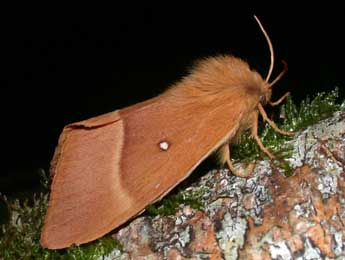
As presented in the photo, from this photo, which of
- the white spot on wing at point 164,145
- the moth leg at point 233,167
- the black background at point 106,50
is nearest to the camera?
the moth leg at point 233,167


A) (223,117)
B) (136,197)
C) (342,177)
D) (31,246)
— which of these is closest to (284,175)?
(342,177)

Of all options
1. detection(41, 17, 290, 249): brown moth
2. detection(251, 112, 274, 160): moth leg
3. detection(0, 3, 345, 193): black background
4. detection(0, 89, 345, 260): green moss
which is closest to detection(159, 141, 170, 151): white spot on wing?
detection(41, 17, 290, 249): brown moth

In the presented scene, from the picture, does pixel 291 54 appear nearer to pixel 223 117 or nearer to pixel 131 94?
pixel 131 94

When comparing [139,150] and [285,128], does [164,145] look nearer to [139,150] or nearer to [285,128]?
[139,150]

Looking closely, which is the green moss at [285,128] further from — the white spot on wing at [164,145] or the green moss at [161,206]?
the white spot on wing at [164,145]

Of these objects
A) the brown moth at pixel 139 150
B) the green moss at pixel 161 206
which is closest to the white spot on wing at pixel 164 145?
the brown moth at pixel 139 150
